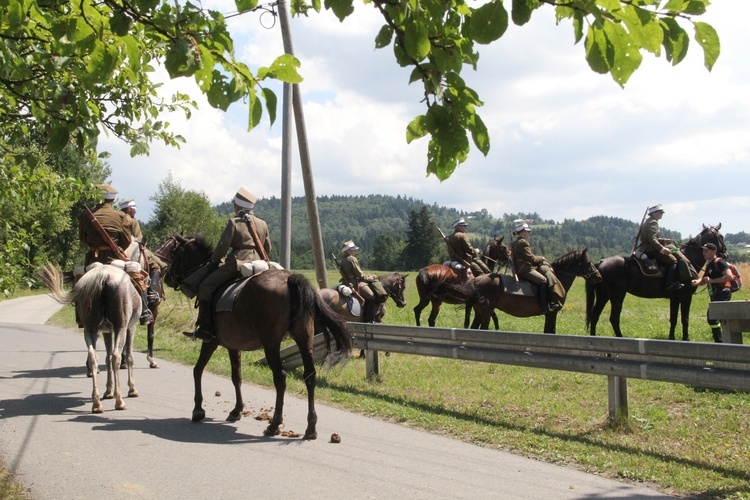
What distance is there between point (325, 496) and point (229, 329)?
351 cm

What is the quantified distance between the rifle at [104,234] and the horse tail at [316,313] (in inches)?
167

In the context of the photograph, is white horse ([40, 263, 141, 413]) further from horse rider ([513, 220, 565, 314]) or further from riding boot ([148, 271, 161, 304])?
horse rider ([513, 220, 565, 314])

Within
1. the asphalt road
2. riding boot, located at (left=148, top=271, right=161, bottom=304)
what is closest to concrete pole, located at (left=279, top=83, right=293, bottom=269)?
riding boot, located at (left=148, top=271, right=161, bottom=304)

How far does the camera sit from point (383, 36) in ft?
13.2

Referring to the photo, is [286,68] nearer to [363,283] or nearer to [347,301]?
[347,301]

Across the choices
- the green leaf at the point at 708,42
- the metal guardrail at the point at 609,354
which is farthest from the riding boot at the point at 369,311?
the green leaf at the point at 708,42

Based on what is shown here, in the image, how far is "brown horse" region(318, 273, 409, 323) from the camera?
15812 mm

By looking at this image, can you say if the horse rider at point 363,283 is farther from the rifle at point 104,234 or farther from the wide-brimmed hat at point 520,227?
the rifle at point 104,234

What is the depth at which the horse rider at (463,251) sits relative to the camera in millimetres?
18594

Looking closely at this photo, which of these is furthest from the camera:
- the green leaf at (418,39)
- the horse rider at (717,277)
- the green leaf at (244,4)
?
the horse rider at (717,277)

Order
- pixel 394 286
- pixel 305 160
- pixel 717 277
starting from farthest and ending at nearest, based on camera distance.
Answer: pixel 394 286, pixel 305 160, pixel 717 277

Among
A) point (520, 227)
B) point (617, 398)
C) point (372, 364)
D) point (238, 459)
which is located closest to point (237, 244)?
point (238, 459)

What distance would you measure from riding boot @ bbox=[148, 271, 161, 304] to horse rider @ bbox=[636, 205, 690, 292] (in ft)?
34.2

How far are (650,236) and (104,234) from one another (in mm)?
11196
